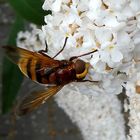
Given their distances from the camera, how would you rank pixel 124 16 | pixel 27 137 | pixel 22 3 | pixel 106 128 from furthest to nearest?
pixel 27 137 < pixel 106 128 < pixel 22 3 < pixel 124 16

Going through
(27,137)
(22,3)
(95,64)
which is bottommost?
(27,137)

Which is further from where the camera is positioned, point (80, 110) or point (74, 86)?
point (80, 110)

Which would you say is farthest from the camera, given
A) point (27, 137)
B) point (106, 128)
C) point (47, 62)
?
point (27, 137)

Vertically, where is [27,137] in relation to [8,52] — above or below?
below

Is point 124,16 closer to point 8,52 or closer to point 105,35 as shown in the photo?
point 105,35

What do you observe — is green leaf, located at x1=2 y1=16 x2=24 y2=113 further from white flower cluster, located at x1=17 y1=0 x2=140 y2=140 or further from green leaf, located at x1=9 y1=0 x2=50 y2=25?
white flower cluster, located at x1=17 y1=0 x2=140 y2=140

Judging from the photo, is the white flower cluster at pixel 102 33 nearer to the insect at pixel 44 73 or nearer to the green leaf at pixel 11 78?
the insect at pixel 44 73

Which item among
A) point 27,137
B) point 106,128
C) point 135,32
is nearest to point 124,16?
point 135,32

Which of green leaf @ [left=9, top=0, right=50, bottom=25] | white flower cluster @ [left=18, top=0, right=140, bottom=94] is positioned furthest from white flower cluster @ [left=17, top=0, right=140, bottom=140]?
green leaf @ [left=9, top=0, right=50, bottom=25]
